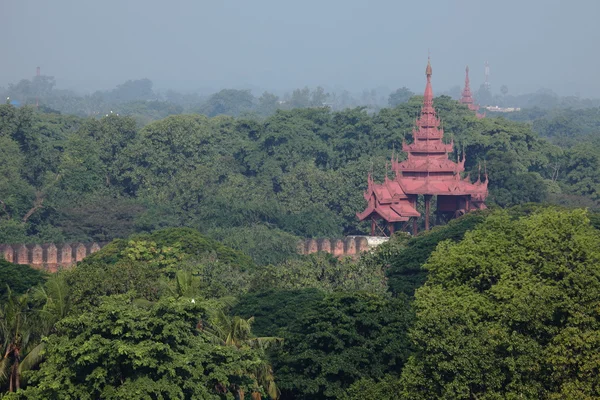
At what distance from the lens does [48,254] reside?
60.5 m

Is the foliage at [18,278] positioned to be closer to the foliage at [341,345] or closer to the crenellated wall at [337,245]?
the foliage at [341,345]

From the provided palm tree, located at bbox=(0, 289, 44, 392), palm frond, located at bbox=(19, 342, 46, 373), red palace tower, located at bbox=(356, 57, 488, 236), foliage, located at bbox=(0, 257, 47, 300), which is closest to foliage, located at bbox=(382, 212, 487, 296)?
red palace tower, located at bbox=(356, 57, 488, 236)

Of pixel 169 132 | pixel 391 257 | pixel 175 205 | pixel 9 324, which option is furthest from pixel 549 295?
pixel 169 132

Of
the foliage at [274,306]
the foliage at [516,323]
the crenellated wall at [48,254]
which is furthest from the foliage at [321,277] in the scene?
the crenellated wall at [48,254]

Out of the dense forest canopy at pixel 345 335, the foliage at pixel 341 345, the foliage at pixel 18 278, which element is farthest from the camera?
the foliage at pixel 18 278

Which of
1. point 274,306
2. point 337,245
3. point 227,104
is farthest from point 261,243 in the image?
point 227,104

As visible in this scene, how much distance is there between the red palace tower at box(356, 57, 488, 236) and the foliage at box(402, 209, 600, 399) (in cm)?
2746

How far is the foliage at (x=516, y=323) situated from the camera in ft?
102

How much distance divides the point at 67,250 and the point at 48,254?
82 cm

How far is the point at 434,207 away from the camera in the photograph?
71.4 m

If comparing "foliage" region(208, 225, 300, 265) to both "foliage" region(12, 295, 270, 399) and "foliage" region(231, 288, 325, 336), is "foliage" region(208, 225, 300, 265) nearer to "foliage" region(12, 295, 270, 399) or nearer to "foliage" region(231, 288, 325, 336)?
"foliage" region(231, 288, 325, 336)

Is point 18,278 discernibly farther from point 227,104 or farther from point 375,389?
point 227,104

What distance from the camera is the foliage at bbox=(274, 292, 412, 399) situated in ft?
116

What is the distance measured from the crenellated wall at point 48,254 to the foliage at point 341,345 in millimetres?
24220
